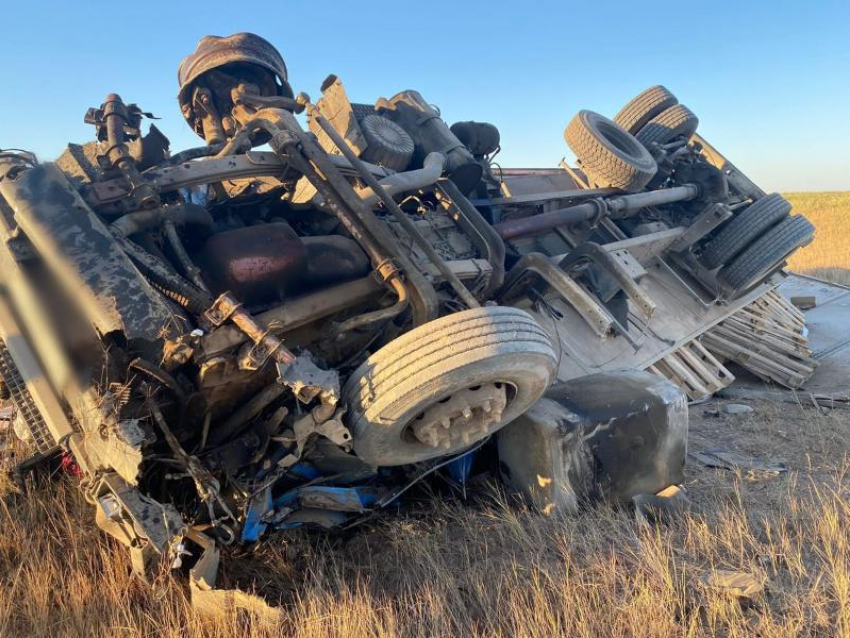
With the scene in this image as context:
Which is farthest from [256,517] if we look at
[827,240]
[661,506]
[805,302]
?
[827,240]

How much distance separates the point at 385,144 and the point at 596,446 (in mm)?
2464

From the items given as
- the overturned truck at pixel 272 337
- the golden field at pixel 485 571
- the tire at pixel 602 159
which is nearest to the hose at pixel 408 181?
the overturned truck at pixel 272 337

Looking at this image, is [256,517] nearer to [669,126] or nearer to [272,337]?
[272,337]

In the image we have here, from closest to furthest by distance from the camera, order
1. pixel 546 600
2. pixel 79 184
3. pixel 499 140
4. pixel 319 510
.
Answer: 1. pixel 546 600
2. pixel 79 184
3. pixel 319 510
4. pixel 499 140

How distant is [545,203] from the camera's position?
5113mm

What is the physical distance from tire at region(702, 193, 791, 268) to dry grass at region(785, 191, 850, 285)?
5.99 metres

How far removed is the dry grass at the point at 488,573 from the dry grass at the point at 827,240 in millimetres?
9938

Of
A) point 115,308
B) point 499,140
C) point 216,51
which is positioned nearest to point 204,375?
point 115,308

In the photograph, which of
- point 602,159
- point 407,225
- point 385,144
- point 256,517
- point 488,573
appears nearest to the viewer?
point 488,573

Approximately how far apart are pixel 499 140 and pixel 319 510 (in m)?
3.41

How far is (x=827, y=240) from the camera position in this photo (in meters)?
17.3

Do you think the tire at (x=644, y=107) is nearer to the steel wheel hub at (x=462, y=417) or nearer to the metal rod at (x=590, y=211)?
the metal rod at (x=590, y=211)

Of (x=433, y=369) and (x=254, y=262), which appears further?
(x=254, y=262)

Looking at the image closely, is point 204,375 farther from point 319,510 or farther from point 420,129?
point 420,129
